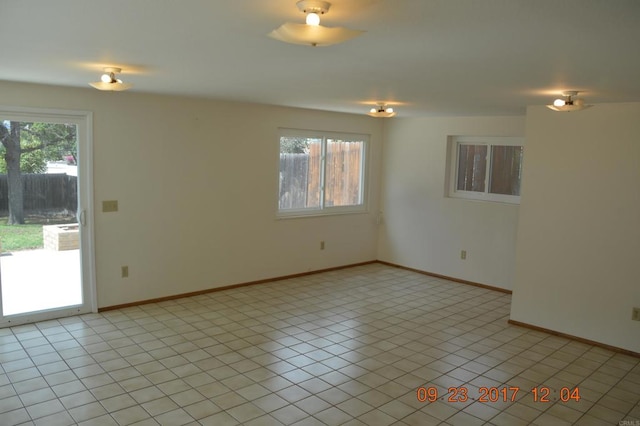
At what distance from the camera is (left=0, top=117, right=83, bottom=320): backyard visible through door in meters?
4.29

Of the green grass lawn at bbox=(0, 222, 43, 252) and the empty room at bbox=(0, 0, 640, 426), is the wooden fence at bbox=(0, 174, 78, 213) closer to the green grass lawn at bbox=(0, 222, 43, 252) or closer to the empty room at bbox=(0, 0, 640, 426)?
the empty room at bbox=(0, 0, 640, 426)

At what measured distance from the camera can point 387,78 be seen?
11.0 ft

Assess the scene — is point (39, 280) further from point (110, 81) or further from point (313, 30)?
point (313, 30)

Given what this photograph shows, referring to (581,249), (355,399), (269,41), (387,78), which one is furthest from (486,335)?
(269,41)

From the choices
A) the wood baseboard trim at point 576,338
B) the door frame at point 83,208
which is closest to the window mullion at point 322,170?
the wood baseboard trim at point 576,338

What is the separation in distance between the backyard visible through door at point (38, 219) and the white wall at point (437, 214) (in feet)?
13.5

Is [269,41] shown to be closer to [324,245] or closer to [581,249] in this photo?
[581,249]

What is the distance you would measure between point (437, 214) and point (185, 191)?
3.26 metres

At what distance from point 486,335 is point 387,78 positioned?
2.60 metres

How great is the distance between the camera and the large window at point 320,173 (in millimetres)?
6273

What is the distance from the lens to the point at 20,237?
4352 millimetres

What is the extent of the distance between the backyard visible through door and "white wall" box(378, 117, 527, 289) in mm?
4127

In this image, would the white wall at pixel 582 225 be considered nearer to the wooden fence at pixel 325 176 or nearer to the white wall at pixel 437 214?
the white wall at pixel 437 214
